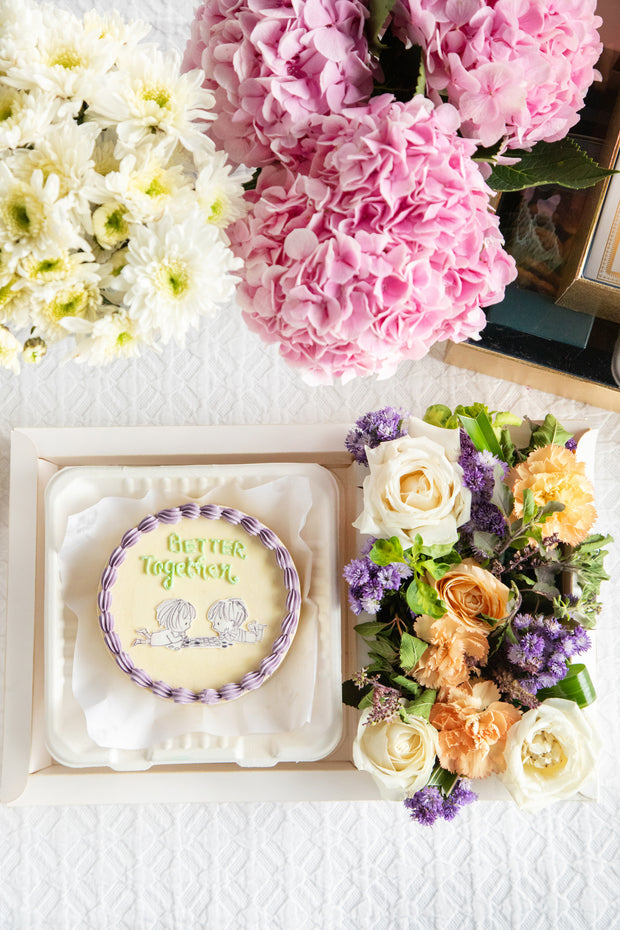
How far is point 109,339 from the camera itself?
50cm

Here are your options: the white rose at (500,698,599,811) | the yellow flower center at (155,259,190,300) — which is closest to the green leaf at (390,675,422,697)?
the white rose at (500,698,599,811)

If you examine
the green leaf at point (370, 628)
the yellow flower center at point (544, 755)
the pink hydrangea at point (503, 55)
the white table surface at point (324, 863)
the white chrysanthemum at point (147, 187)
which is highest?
the pink hydrangea at point (503, 55)

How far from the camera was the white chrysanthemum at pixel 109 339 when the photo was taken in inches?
19.3

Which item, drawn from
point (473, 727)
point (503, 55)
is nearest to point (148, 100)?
point (503, 55)

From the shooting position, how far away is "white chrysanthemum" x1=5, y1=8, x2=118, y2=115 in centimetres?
45

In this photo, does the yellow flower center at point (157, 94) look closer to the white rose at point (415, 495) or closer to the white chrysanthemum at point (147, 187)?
the white chrysanthemum at point (147, 187)

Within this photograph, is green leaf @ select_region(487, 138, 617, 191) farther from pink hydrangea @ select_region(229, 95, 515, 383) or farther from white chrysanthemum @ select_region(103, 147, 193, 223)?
white chrysanthemum @ select_region(103, 147, 193, 223)

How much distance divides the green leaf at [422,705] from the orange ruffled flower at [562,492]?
211mm

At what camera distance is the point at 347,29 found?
495mm

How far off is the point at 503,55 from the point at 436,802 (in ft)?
2.24

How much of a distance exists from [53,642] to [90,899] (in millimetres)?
532

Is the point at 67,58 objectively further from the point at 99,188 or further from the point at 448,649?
the point at 448,649

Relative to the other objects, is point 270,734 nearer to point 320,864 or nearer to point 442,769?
point 442,769

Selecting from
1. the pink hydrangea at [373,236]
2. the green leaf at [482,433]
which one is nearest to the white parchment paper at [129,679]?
the green leaf at [482,433]
